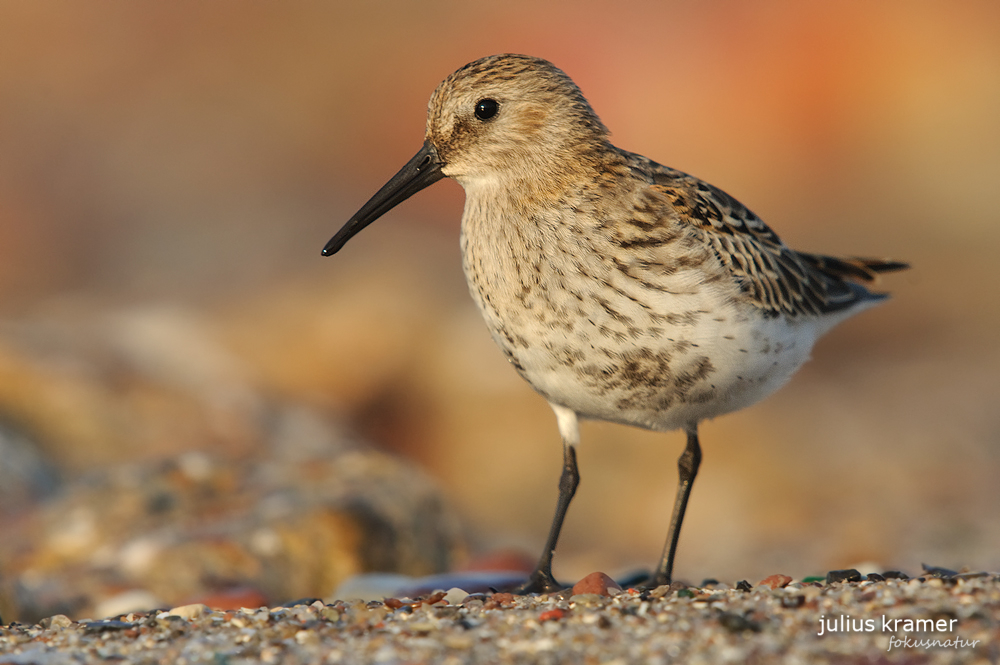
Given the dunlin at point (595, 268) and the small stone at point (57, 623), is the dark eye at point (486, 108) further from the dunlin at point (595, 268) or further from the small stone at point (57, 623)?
the small stone at point (57, 623)

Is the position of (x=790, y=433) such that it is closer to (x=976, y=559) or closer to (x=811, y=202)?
(x=976, y=559)

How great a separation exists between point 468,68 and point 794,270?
191 centimetres

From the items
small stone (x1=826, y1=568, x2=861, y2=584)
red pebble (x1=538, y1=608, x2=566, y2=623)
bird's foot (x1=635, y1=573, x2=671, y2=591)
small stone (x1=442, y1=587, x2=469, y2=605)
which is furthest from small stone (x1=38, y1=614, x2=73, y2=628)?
small stone (x1=826, y1=568, x2=861, y2=584)

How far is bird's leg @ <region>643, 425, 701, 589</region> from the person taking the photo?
502 cm

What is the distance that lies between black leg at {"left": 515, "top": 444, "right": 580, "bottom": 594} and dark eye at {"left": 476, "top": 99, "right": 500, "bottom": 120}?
1579 millimetres

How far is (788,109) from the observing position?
16953 millimetres

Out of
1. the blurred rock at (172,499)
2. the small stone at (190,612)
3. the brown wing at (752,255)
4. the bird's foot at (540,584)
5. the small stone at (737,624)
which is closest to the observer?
the small stone at (737,624)

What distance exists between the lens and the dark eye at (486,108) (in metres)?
4.90

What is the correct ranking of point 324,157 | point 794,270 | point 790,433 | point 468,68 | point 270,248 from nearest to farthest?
point 468,68
point 794,270
point 790,433
point 270,248
point 324,157

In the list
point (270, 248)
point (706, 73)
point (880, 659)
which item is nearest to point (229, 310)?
point (270, 248)

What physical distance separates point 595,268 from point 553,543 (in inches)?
56.2

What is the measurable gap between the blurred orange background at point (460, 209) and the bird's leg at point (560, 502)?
1.93 meters

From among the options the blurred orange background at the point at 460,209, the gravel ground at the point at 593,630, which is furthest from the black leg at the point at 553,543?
the blurred orange background at the point at 460,209

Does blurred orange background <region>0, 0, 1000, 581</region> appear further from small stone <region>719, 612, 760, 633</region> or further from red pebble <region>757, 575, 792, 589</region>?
small stone <region>719, 612, 760, 633</region>
